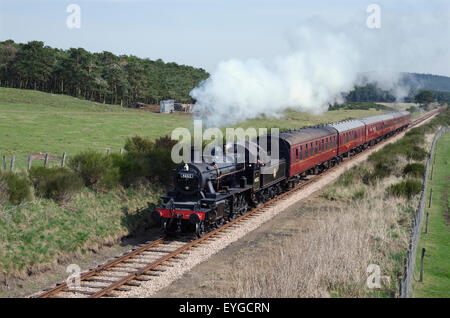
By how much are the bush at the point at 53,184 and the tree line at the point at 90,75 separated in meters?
66.5

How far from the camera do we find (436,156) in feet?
128

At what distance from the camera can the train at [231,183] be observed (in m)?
16.8

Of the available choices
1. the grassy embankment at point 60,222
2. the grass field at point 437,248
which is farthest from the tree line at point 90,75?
the grass field at point 437,248

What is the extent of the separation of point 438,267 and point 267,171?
9.63 metres

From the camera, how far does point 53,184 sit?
1703 cm

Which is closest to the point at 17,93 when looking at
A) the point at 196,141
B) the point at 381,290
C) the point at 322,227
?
the point at 196,141

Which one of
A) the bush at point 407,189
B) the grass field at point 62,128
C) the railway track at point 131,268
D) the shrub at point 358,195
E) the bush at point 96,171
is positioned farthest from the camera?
the grass field at point 62,128

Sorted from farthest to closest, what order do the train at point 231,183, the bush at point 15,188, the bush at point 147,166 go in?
the bush at point 147,166 → the train at point 231,183 → the bush at point 15,188

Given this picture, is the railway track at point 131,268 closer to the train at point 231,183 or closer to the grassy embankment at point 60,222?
the train at point 231,183

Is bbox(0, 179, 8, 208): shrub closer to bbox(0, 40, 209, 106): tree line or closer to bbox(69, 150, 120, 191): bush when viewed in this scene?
bbox(69, 150, 120, 191): bush

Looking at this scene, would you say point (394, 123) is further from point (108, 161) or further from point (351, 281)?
point (351, 281)

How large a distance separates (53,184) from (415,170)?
845 inches

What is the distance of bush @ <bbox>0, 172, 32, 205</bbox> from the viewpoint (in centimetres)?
1545

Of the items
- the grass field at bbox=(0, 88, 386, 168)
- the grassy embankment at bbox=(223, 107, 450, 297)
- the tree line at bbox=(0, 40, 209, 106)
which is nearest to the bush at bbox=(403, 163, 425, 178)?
the grassy embankment at bbox=(223, 107, 450, 297)
